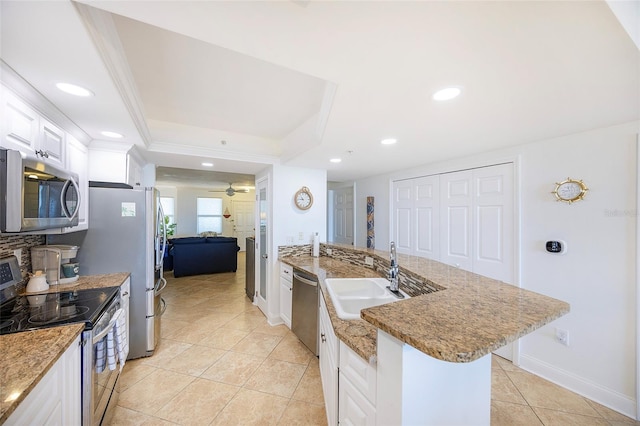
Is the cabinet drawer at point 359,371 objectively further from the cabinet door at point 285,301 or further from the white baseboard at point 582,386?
the white baseboard at point 582,386

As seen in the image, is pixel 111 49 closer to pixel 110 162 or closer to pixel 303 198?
pixel 110 162

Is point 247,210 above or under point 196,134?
under

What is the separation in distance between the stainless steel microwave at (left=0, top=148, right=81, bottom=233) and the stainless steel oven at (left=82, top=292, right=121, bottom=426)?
637 mm

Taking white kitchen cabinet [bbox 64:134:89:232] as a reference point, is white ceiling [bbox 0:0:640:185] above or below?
above

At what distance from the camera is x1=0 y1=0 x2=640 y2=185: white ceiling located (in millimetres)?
833

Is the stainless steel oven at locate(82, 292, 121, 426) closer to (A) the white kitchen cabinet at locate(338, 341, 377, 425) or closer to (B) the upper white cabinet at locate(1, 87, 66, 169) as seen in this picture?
(B) the upper white cabinet at locate(1, 87, 66, 169)

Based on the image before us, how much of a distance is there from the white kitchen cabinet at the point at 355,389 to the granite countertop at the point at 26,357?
1.20 metres

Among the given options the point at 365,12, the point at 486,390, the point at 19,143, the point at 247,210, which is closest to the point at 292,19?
the point at 365,12

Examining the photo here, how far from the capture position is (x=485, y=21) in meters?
0.85

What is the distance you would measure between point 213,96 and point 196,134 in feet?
2.81

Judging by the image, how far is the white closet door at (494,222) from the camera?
2.38m

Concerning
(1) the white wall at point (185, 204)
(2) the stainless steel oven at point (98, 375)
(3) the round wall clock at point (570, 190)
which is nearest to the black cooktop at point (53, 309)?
(2) the stainless steel oven at point (98, 375)

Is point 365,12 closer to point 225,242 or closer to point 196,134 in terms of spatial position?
point 196,134

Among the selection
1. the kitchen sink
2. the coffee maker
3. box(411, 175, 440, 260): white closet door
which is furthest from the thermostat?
the coffee maker
